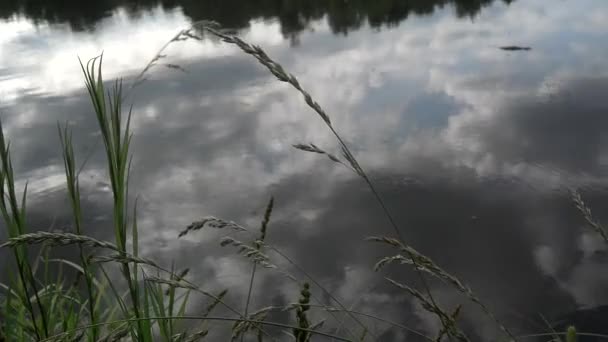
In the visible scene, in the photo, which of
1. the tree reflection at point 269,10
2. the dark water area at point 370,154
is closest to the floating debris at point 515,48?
the dark water area at point 370,154

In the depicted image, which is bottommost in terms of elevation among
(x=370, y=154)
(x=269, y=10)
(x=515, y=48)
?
(x=370, y=154)

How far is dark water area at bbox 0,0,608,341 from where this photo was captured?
119 inches

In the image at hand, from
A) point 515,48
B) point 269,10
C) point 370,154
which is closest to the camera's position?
point 370,154

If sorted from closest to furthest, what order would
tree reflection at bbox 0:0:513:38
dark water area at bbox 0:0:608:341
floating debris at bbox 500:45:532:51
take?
dark water area at bbox 0:0:608:341
floating debris at bbox 500:45:532:51
tree reflection at bbox 0:0:513:38

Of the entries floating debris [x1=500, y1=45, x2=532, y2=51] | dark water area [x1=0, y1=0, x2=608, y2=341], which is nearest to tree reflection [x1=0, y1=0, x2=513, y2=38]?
dark water area [x1=0, y1=0, x2=608, y2=341]

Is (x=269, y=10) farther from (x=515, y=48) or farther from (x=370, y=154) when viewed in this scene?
(x=370, y=154)

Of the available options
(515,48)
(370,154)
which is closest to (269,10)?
(515,48)

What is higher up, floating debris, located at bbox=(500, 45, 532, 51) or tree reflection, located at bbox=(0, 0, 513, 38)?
tree reflection, located at bbox=(0, 0, 513, 38)

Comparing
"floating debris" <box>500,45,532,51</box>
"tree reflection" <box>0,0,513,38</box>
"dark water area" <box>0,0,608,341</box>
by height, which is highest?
"tree reflection" <box>0,0,513,38</box>

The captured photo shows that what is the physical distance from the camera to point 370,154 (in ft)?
14.3

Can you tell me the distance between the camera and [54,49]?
788 cm

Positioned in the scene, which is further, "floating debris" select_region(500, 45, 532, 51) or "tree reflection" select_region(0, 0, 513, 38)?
"tree reflection" select_region(0, 0, 513, 38)

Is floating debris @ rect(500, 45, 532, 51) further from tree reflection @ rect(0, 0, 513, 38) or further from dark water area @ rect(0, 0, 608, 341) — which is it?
tree reflection @ rect(0, 0, 513, 38)

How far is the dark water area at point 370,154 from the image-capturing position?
3.03m
